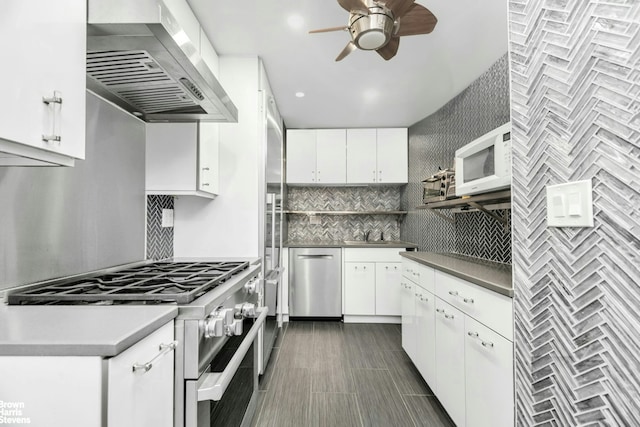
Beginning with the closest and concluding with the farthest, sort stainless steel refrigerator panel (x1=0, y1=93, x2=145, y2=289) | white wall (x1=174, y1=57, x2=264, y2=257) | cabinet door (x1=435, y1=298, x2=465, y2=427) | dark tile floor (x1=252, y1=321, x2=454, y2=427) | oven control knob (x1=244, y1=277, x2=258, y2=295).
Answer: stainless steel refrigerator panel (x1=0, y1=93, x2=145, y2=289) < oven control knob (x1=244, y1=277, x2=258, y2=295) < cabinet door (x1=435, y1=298, x2=465, y2=427) < dark tile floor (x1=252, y1=321, x2=454, y2=427) < white wall (x1=174, y1=57, x2=264, y2=257)

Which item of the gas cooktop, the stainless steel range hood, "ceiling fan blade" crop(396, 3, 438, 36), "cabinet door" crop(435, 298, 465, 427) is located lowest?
"cabinet door" crop(435, 298, 465, 427)

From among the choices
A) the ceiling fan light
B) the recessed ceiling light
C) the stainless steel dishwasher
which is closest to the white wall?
the recessed ceiling light

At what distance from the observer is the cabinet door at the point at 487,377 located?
1256 millimetres

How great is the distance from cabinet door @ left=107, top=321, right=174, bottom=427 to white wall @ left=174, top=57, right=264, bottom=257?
53.9 inches

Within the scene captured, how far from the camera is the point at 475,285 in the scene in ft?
5.00

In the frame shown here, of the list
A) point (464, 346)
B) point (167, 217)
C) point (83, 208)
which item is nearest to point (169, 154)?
point (167, 217)

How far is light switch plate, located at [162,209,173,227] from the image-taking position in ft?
6.78

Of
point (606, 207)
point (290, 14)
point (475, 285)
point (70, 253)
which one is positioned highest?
point (290, 14)

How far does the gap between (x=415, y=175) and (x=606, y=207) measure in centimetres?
313

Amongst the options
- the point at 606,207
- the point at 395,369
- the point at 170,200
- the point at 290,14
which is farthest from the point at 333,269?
the point at 606,207

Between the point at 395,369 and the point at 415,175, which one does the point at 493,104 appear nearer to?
the point at 415,175

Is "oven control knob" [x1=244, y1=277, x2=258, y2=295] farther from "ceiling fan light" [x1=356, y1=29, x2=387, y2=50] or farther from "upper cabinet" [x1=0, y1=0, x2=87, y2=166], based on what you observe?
"ceiling fan light" [x1=356, y1=29, x2=387, y2=50]

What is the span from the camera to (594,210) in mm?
792

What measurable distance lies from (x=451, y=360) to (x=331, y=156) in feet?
9.29
